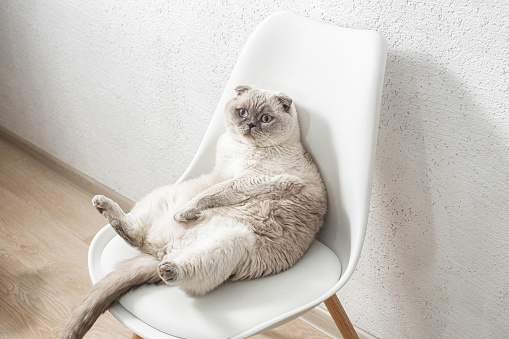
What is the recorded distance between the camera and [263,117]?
3.65 feet

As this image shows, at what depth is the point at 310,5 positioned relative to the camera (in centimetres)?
125

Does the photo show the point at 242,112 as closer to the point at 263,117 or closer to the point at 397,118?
the point at 263,117

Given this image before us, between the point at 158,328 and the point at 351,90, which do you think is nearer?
the point at 158,328

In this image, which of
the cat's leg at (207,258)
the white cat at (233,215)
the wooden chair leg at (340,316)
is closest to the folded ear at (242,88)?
the white cat at (233,215)

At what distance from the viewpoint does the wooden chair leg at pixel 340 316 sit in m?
1.22

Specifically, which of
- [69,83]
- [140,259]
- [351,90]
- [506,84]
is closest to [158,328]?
[140,259]

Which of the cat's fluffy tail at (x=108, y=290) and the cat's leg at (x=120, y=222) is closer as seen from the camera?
the cat's fluffy tail at (x=108, y=290)

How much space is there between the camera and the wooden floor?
5.06 ft

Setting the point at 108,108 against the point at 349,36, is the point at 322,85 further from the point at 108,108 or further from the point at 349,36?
the point at 108,108

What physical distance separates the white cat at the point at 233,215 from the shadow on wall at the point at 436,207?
9.2 inches

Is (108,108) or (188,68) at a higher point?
(188,68)

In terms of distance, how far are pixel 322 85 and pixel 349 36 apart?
120mm

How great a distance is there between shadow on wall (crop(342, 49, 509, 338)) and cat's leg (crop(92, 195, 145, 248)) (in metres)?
0.61

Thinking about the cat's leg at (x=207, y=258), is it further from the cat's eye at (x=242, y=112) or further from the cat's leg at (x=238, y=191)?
the cat's eye at (x=242, y=112)
